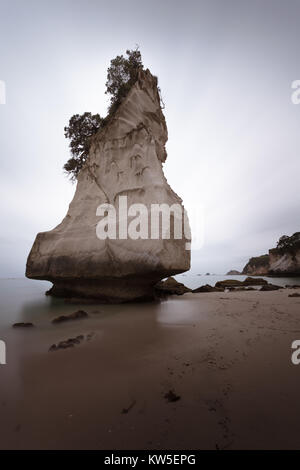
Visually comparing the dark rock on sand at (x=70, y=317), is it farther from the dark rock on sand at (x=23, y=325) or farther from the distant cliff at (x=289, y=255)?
the distant cliff at (x=289, y=255)

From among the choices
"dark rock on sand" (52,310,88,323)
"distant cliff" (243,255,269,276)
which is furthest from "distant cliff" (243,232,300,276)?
"dark rock on sand" (52,310,88,323)

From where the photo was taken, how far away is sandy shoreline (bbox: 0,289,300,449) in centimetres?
122

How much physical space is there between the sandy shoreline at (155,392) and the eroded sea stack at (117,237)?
3.23m

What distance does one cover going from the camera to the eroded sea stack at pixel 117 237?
630 cm

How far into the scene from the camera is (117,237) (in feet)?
22.1

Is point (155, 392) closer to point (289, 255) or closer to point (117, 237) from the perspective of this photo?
point (117, 237)

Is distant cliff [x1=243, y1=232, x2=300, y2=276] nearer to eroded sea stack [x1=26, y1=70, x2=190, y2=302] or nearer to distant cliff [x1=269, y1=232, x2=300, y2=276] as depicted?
distant cliff [x1=269, y1=232, x2=300, y2=276]

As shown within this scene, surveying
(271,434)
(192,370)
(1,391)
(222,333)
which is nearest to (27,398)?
(1,391)

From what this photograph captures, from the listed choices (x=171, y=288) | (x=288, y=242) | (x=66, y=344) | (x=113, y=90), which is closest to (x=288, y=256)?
(x=288, y=242)

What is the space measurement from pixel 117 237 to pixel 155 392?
211 inches

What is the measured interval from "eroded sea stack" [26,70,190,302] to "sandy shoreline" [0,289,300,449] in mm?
3225

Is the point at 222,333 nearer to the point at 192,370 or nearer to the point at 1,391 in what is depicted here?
the point at 192,370
